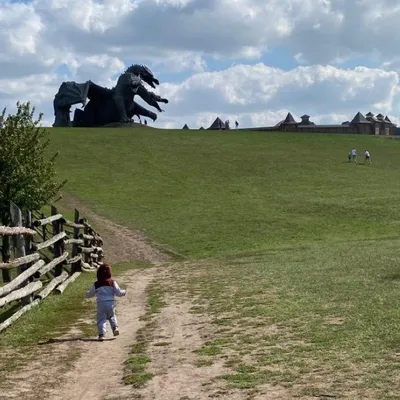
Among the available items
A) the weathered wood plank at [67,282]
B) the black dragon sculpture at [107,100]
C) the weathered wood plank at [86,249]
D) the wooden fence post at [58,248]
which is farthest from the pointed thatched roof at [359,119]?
the wooden fence post at [58,248]

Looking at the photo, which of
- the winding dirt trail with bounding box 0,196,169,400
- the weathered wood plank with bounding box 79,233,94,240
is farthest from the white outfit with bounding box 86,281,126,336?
the weathered wood plank with bounding box 79,233,94,240

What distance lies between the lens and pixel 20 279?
42.2 ft

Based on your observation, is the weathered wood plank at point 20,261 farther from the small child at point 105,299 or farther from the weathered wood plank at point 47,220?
the small child at point 105,299

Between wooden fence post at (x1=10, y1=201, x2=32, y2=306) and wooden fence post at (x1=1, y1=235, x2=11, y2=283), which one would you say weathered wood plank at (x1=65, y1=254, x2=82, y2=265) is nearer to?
wooden fence post at (x1=1, y1=235, x2=11, y2=283)

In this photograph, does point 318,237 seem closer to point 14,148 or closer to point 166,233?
point 166,233

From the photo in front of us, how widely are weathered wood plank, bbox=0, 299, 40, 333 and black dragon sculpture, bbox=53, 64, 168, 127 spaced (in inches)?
2338

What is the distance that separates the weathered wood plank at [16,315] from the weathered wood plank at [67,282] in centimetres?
195

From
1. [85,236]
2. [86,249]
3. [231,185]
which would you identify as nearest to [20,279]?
[86,249]

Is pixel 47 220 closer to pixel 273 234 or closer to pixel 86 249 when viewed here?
pixel 86 249

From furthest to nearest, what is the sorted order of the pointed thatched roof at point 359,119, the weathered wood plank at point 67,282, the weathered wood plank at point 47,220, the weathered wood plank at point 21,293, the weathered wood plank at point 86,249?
1. the pointed thatched roof at point 359,119
2. the weathered wood plank at point 86,249
3. the weathered wood plank at point 67,282
4. the weathered wood plank at point 47,220
5. the weathered wood plank at point 21,293

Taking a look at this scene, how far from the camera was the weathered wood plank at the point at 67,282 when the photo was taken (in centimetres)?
1615

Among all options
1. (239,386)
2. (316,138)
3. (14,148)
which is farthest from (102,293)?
(316,138)

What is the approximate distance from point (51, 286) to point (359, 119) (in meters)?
136

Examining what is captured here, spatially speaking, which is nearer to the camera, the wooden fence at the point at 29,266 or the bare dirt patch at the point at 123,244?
the wooden fence at the point at 29,266
